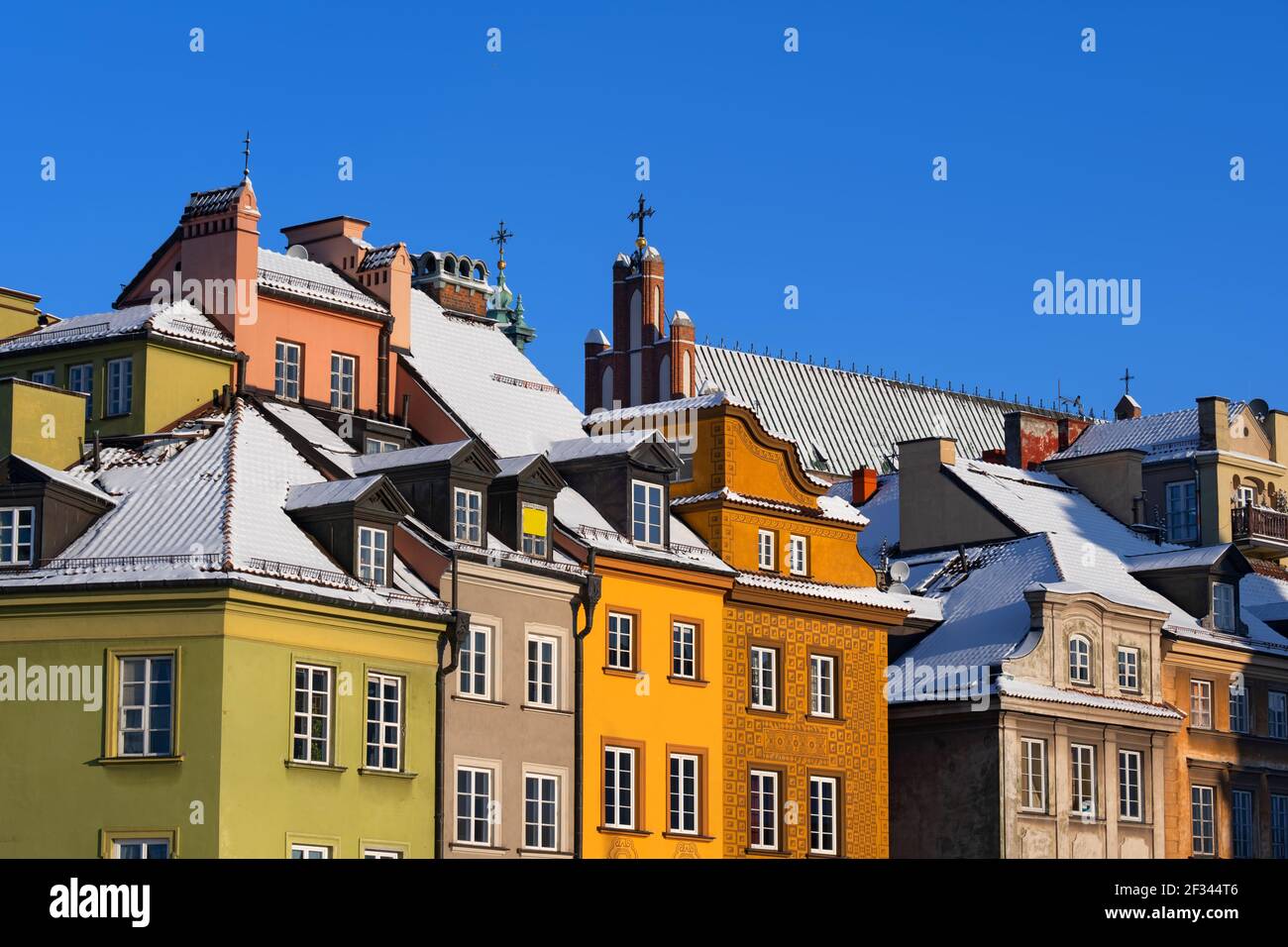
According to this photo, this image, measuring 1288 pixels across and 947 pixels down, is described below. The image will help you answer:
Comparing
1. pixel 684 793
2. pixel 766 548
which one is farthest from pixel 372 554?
pixel 766 548

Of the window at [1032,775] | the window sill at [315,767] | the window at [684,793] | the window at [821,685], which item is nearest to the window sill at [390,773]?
the window sill at [315,767]

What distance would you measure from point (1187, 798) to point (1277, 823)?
459 centimetres

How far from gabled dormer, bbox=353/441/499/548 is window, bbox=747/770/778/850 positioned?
34.3ft

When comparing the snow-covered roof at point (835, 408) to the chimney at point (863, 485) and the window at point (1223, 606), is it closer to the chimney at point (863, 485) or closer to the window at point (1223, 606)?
the chimney at point (863, 485)

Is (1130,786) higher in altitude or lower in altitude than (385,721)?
lower

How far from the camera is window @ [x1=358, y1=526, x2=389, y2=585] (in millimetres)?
48406

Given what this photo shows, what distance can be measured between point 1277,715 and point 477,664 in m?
31.5

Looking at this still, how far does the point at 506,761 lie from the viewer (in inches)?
1987

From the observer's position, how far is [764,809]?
57188mm

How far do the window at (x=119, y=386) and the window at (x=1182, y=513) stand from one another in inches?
→ 1523

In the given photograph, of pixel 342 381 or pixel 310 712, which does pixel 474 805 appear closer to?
pixel 310 712

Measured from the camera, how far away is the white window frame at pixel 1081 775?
208 ft
